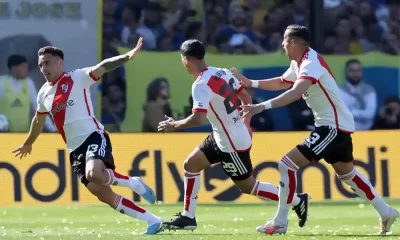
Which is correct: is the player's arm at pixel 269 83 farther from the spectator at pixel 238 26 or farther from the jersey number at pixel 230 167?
the spectator at pixel 238 26

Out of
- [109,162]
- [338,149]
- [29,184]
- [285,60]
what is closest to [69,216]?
[29,184]

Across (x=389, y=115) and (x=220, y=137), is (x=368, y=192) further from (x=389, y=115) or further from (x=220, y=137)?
(x=389, y=115)

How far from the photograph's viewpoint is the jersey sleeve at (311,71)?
1096 centimetres

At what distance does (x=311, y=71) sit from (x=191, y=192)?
1.97m

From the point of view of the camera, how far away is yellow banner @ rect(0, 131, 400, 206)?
1628 cm

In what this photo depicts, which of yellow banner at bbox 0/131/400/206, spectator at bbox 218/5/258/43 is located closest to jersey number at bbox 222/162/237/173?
yellow banner at bbox 0/131/400/206

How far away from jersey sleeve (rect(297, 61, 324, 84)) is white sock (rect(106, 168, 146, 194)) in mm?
1927

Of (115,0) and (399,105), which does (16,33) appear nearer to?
(115,0)

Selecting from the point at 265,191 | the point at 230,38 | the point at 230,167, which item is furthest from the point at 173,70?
the point at 230,167

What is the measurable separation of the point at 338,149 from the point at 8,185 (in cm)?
655

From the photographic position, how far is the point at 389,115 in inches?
806

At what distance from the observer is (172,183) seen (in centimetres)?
1641

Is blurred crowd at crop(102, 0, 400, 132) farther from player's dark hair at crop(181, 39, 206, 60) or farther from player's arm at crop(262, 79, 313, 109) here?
player's arm at crop(262, 79, 313, 109)

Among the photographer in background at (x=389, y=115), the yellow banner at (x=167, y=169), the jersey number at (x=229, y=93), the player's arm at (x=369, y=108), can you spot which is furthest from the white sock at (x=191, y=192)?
the photographer in background at (x=389, y=115)
